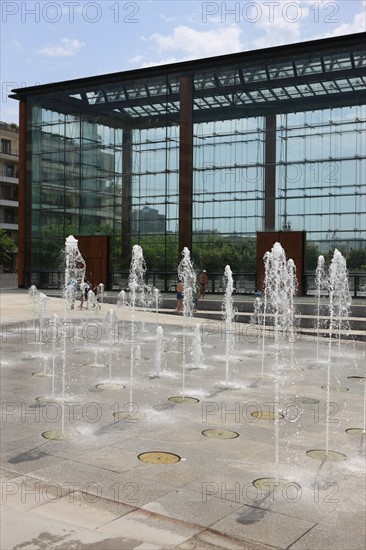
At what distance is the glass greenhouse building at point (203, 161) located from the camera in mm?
29234

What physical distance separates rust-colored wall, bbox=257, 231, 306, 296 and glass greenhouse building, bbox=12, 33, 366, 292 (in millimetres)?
124

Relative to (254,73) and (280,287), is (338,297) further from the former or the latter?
(254,73)

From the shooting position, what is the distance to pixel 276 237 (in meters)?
29.5

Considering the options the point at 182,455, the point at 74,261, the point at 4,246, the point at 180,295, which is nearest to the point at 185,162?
the point at 74,261

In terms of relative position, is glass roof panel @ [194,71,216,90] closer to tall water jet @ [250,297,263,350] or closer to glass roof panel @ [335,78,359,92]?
glass roof panel @ [335,78,359,92]

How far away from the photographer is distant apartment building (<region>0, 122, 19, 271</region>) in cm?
6384

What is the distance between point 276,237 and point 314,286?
2.96 metres

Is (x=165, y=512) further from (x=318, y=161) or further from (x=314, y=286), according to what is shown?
Answer: (x=318, y=161)

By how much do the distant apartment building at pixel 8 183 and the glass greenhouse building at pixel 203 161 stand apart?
28.1 meters

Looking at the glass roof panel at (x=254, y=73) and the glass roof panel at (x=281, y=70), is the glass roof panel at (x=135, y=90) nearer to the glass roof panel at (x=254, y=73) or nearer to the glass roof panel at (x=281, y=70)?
the glass roof panel at (x=254, y=73)

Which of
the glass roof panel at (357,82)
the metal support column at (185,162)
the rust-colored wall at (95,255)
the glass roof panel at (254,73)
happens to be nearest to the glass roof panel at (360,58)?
the glass roof panel at (357,82)

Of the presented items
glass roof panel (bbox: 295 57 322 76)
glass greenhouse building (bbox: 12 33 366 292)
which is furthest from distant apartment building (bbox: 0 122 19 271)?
glass roof panel (bbox: 295 57 322 76)

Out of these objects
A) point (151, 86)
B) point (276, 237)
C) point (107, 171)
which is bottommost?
point (276, 237)

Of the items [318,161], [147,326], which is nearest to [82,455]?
[147,326]
